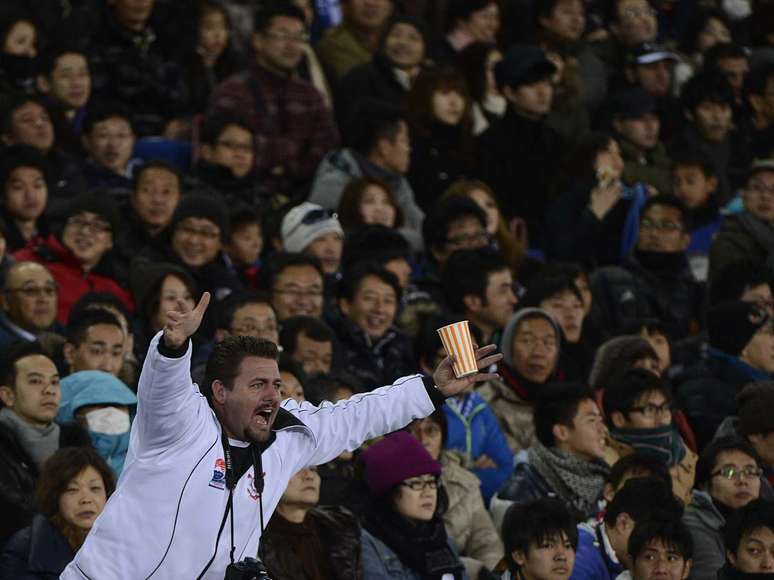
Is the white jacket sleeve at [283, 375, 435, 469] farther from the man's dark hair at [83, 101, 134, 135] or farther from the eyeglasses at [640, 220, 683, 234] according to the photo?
the eyeglasses at [640, 220, 683, 234]

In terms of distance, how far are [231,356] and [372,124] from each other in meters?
6.16

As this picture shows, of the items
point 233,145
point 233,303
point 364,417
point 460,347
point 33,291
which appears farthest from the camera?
point 233,145

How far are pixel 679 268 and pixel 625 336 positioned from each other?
196 cm

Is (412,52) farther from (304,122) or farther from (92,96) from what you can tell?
(92,96)

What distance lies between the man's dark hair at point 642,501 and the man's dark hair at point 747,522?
9.6 inches

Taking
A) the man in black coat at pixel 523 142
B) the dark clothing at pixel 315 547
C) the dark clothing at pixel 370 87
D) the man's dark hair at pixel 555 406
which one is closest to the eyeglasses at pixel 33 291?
the dark clothing at pixel 315 547

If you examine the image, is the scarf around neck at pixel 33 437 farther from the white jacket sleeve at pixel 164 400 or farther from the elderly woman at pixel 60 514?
the white jacket sleeve at pixel 164 400

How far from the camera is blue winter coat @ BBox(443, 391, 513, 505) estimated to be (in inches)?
380

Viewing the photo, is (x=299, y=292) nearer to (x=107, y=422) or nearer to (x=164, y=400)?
(x=107, y=422)

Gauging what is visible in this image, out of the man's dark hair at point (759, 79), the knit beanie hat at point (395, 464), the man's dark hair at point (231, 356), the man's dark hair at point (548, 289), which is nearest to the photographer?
the man's dark hair at point (231, 356)

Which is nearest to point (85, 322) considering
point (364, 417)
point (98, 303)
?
point (98, 303)

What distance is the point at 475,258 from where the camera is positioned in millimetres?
11391

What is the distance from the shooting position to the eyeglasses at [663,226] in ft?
41.5

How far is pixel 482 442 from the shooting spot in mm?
9781
